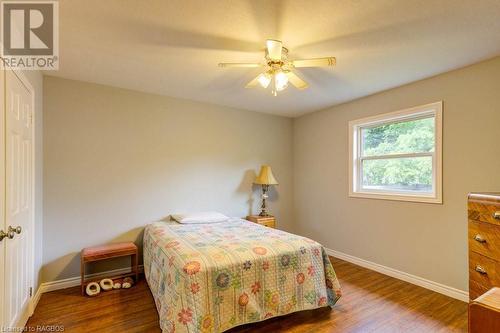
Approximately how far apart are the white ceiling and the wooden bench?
6.39 ft

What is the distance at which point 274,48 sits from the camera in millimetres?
1878

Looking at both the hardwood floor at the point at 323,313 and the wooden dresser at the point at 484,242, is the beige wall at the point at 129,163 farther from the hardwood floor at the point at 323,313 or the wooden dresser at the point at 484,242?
the wooden dresser at the point at 484,242

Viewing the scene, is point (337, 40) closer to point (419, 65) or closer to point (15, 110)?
point (419, 65)

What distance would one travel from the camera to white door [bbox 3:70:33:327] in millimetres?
1749

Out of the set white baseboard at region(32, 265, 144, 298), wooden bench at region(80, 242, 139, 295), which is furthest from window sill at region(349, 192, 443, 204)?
white baseboard at region(32, 265, 144, 298)

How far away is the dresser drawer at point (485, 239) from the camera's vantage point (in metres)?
1.83

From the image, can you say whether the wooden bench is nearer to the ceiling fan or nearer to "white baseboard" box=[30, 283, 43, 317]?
"white baseboard" box=[30, 283, 43, 317]

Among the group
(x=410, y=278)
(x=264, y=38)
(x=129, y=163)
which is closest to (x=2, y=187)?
(x=129, y=163)

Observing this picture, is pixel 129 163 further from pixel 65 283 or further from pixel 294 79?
pixel 294 79

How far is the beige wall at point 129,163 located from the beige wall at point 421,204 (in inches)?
45.8

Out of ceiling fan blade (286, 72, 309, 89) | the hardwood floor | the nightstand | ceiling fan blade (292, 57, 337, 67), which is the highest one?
ceiling fan blade (292, 57, 337, 67)

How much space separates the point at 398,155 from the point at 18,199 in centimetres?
392

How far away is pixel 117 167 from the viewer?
321 cm

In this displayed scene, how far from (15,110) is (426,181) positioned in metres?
4.00
